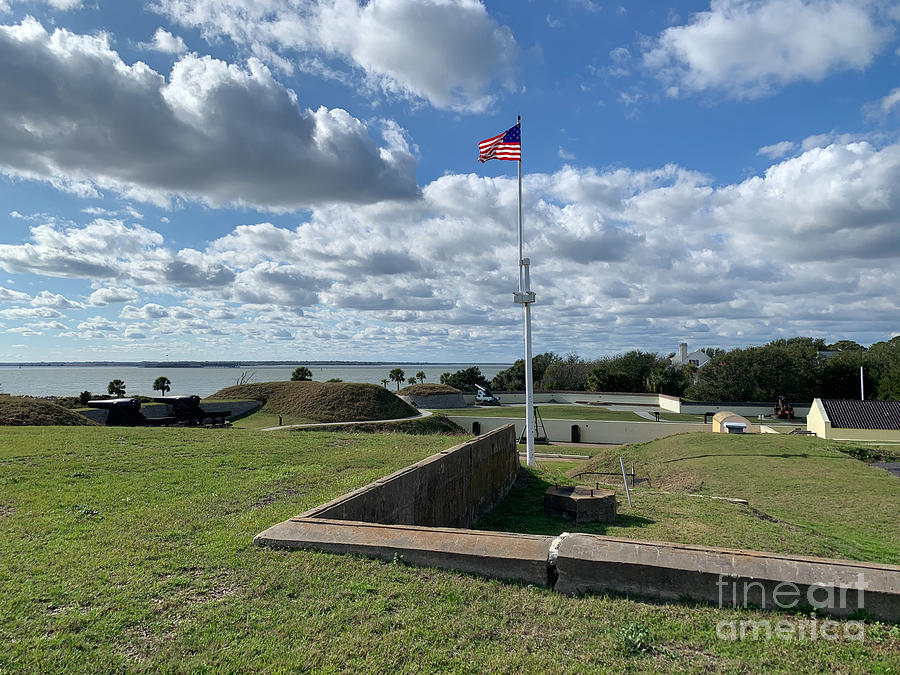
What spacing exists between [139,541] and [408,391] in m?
42.4

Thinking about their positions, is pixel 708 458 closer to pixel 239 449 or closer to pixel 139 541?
pixel 239 449

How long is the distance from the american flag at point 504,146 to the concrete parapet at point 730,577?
16.5 m

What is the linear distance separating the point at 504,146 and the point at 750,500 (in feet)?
43.4

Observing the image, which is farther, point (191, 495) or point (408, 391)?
point (408, 391)

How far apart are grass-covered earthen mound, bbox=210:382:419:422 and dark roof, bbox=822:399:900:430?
21610 millimetres

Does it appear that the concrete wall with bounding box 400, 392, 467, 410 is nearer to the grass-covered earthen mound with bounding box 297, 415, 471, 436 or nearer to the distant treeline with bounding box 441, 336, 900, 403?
the grass-covered earthen mound with bounding box 297, 415, 471, 436

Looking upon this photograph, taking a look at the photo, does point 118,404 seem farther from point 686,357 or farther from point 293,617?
point 686,357

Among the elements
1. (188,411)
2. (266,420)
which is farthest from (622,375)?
(188,411)

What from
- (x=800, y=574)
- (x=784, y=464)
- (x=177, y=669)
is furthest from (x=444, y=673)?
(x=784, y=464)

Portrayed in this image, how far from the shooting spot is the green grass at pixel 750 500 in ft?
27.9

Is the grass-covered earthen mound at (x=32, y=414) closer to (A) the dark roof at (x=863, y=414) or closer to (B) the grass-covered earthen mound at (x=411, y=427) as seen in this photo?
(B) the grass-covered earthen mound at (x=411, y=427)

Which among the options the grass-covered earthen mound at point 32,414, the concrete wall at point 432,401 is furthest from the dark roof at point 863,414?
the grass-covered earthen mound at point 32,414

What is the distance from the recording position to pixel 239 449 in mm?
11805

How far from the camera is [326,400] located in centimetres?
3197
